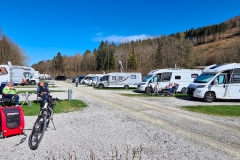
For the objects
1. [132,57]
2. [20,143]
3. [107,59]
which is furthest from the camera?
[107,59]

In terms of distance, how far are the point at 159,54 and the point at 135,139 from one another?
53.1 metres

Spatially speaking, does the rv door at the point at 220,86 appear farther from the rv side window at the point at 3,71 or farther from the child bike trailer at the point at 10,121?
the rv side window at the point at 3,71

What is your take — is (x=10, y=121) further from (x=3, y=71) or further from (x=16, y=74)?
(x=16, y=74)

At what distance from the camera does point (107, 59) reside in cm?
7200

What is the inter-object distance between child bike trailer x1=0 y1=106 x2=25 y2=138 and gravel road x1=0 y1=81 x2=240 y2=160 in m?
Answer: 0.19

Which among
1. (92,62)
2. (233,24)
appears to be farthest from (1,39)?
(233,24)

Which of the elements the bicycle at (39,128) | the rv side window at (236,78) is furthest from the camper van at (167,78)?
the bicycle at (39,128)

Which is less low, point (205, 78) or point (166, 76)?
point (166, 76)

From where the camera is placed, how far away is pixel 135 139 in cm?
584

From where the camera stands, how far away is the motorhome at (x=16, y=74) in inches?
913

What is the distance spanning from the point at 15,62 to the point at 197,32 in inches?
4393

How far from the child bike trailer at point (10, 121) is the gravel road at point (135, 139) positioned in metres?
0.19

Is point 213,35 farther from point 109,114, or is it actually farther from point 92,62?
point 109,114

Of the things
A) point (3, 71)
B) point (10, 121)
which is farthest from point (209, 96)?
point (3, 71)
